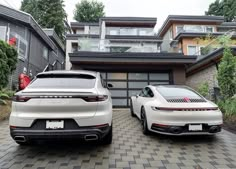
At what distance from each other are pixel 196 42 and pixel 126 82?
10.1m

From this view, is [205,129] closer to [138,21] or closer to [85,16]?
[138,21]

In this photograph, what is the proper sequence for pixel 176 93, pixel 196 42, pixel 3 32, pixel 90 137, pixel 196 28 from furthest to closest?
1. pixel 196 28
2. pixel 196 42
3. pixel 3 32
4. pixel 176 93
5. pixel 90 137

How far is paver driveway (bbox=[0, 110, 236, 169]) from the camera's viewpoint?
3.40 m

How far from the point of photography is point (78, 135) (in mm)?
3262

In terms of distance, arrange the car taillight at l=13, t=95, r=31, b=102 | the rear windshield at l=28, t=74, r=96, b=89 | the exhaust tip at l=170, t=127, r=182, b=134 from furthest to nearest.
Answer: the exhaust tip at l=170, t=127, r=182, b=134 → the rear windshield at l=28, t=74, r=96, b=89 → the car taillight at l=13, t=95, r=31, b=102

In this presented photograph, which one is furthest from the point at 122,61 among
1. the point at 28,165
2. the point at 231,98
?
the point at 28,165

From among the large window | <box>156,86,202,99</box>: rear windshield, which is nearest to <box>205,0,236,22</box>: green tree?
the large window

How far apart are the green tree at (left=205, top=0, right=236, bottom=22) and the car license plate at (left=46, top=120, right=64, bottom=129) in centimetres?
4465

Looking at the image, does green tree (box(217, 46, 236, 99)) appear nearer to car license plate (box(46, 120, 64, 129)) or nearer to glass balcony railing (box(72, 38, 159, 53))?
glass balcony railing (box(72, 38, 159, 53))

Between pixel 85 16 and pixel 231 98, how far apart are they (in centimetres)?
3512

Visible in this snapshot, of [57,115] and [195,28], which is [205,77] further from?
[195,28]

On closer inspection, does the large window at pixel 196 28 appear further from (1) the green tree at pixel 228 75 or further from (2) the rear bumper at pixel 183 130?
(2) the rear bumper at pixel 183 130

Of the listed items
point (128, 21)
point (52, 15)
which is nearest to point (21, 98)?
point (128, 21)

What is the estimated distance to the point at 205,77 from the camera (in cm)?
1130
